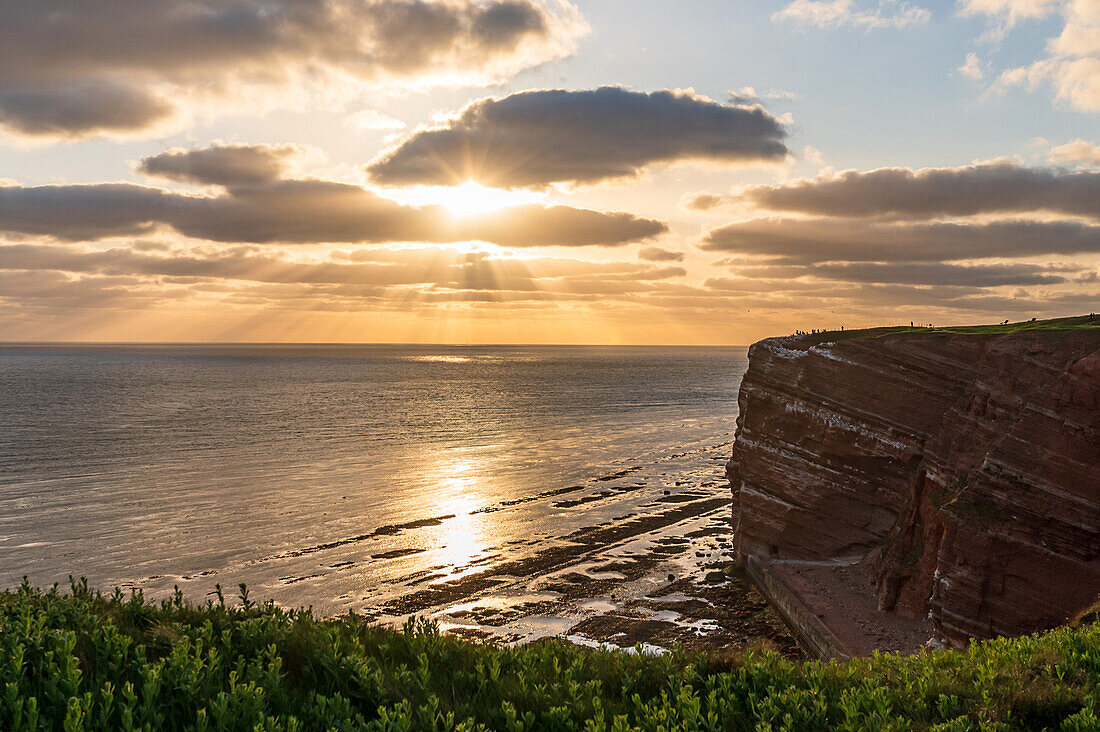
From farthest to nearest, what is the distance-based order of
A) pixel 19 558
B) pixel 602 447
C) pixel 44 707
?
pixel 602 447 → pixel 19 558 → pixel 44 707

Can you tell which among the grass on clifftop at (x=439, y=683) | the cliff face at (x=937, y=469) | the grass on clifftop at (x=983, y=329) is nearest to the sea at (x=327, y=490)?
the cliff face at (x=937, y=469)

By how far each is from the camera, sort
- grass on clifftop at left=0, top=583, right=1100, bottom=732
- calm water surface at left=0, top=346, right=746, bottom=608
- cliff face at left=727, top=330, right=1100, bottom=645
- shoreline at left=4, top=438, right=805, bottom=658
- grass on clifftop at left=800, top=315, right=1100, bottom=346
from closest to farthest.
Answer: grass on clifftop at left=0, top=583, right=1100, bottom=732 → cliff face at left=727, top=330, right=1100, bottom=645 → grass on clifftop at left=800, top=315, right=1100, bottom=346 → shoreline at left=4, top=438, right=805, bottom=658 → calm water surface at left=0, top=346, right=746, bottom=608

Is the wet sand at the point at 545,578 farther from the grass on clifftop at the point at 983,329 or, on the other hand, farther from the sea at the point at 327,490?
the grass on clifftop at the point at 983,329

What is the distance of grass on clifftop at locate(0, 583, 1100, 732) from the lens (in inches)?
301

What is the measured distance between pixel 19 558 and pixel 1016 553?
4197 centimetres

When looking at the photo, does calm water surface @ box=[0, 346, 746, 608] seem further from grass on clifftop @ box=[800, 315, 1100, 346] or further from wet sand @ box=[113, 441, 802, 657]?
grass on clifftop @ box=[800, 315, 1100, 346]

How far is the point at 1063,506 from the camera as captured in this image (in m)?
21.3

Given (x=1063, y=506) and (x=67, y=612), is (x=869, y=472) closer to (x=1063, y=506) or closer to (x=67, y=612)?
(x=1063, y=506)

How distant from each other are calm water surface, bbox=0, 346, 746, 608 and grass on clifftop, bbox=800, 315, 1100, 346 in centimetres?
1901

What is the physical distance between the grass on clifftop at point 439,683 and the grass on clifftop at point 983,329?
17.8 m

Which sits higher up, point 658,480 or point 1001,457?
point 1001,457

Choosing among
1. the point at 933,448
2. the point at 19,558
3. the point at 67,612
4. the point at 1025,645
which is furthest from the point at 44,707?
the point at 19,558

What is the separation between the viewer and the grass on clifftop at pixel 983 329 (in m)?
25.4

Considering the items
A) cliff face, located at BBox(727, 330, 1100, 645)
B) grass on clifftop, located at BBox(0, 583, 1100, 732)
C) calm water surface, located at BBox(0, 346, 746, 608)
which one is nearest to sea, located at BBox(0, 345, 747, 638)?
calm water surface, located at BBox(0, 346, 746, 608)
